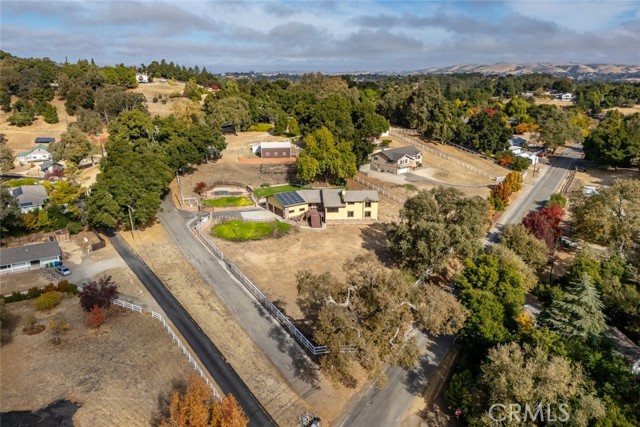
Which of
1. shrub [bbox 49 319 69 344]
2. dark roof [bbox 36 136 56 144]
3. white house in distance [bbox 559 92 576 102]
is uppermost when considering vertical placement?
white house in distance [bbox 559 92 576 102]

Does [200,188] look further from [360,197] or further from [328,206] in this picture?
[360,197]

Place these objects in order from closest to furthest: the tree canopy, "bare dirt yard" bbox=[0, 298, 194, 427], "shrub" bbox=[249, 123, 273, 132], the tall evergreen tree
Answer: "bare dirt yard" bbox=[0, 298, 194, 427] < the tall evergreen tree < the tree canopy < "shrub" bbox=[249, 123, 273, 132]

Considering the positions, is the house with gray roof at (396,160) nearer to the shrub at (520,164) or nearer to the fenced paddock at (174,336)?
the shrub at (520,164)

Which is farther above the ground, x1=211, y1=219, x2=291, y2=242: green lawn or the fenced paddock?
x1=211, y1=219, x2=291, y2=242: green lawn

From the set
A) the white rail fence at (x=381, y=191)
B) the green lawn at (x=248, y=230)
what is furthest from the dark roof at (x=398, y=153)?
the green lawn at (x=248, y=230)

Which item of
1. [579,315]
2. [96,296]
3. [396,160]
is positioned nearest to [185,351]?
[96,296]

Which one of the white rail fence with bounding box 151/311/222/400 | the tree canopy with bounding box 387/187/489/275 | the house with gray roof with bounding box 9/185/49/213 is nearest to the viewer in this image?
the white rail fence with bounding box 151/311/222/400

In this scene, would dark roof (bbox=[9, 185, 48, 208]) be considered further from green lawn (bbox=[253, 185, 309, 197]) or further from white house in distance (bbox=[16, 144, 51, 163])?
green lawn (bbox=[253, 185, 309, 197])

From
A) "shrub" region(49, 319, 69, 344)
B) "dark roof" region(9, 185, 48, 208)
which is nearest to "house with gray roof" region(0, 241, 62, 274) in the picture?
"shrub" region(49, 319, 69, 344)
